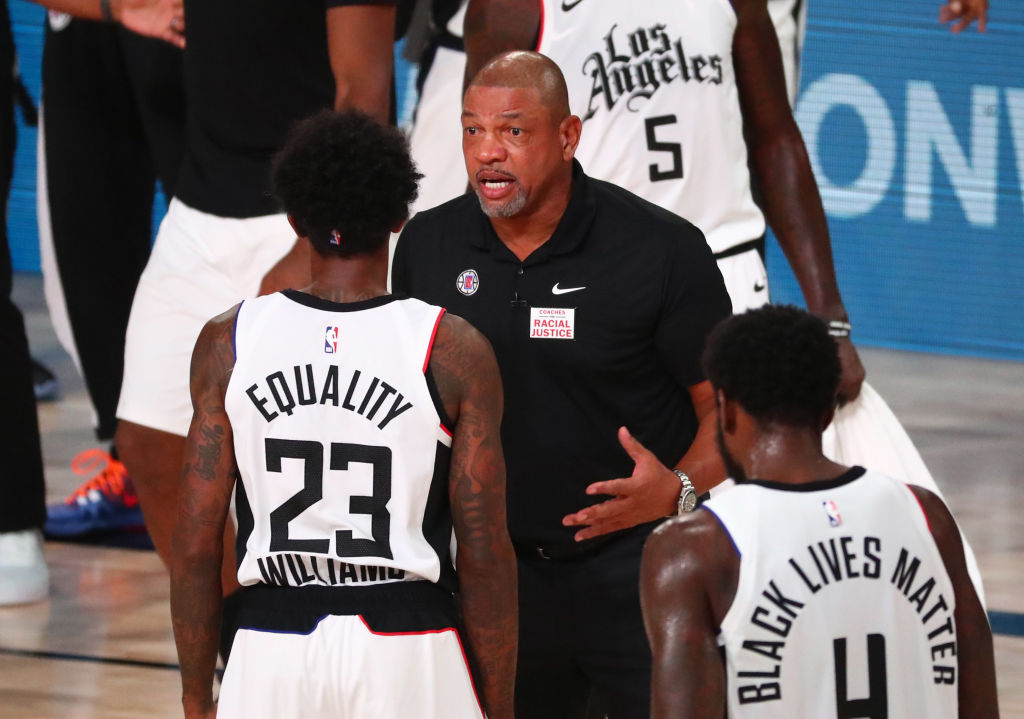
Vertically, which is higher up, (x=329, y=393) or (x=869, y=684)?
(x=329, y=393)

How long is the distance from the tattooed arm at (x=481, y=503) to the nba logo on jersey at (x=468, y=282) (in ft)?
1.84

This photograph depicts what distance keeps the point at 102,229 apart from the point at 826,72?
4775mm

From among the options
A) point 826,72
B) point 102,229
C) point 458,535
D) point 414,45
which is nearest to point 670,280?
point 458,535

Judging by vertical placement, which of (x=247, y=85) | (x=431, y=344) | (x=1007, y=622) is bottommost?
(x=1007, y=622)

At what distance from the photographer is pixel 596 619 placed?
3354 millimetres

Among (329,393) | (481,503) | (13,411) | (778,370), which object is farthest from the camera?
(13,411)

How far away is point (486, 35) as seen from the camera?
4.07 m

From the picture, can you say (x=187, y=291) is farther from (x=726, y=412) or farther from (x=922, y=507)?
(x=922, y=507)

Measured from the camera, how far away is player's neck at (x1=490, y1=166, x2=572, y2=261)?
3.36 m

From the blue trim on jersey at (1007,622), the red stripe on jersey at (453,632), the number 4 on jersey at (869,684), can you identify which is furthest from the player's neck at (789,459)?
the blue trim on jersey at (1007,622)

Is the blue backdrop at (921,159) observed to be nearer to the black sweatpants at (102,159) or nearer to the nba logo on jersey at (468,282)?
the black sweatpants at (102,159)

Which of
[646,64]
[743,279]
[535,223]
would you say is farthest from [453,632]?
[646,64]

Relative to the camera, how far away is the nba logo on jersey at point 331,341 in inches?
106

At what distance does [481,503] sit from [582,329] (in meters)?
0.59
